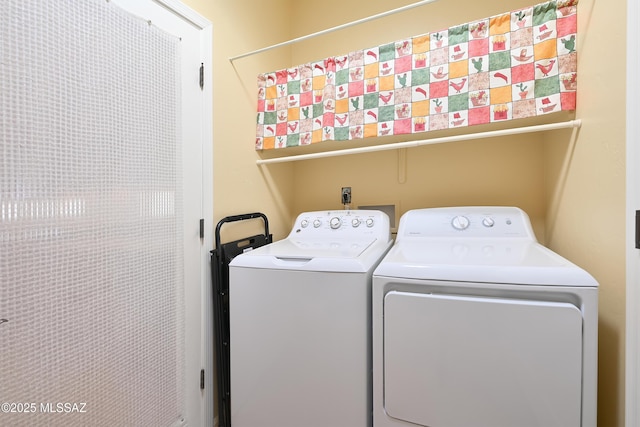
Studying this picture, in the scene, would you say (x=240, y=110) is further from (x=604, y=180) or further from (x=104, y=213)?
(x=604, y=180)

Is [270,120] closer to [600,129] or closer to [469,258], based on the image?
[469,258]

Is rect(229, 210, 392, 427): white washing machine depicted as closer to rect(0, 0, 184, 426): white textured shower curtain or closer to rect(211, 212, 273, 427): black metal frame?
rect(211, 212, 273, 427): black metal frame

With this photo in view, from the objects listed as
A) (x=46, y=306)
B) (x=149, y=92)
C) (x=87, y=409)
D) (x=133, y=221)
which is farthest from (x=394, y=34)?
(x=87, y=409)

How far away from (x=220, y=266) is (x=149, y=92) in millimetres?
849

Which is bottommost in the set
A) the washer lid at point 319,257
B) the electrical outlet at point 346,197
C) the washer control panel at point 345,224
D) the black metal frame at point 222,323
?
the black metal frame at point 222,323

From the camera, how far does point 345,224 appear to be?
5.79 ft

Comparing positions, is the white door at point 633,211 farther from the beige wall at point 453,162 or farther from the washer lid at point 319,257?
the washer lid at point 319,257

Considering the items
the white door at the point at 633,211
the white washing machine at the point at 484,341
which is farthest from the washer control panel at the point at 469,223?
the white door at the point at 633,211

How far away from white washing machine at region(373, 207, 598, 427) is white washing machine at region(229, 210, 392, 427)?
3.1 inches

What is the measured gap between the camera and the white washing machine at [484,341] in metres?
0.88

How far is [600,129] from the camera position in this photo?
104 centimetres

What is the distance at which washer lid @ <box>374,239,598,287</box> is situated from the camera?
90cm

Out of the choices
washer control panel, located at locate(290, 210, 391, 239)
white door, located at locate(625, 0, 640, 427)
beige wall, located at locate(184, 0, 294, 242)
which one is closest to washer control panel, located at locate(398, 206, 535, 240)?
washer control panel, located at locate(290, 210, 391, 239)

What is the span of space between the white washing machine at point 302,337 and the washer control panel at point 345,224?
31 centimetres
